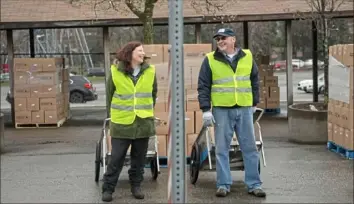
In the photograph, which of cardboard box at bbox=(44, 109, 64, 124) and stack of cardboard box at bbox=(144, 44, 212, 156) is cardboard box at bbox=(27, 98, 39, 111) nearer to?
cardboard box at bbox=(44, 109, 64, 124)

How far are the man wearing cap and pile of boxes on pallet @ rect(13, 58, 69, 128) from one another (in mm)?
9590

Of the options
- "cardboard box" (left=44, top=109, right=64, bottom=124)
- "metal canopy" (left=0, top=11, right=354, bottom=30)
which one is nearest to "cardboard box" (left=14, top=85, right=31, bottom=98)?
"cardboard box" (left=44, top=109, right=64, bottom=124)

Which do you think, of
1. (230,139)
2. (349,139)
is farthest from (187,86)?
(349,139)

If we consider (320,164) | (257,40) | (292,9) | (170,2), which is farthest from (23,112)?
(257,40)

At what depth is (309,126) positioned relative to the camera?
11.2 m

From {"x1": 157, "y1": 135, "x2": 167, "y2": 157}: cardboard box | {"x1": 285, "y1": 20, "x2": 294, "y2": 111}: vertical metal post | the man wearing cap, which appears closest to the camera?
the man wearing cap

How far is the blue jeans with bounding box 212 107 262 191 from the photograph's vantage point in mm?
6918

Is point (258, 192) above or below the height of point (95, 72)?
below

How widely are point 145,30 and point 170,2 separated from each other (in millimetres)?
8676

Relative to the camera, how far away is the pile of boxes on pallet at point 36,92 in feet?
52.0

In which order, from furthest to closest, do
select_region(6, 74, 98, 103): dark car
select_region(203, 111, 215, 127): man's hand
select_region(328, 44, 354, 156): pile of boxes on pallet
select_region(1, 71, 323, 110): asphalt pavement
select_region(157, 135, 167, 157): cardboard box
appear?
select_region(1, 71, 323, 110): asphalt pavement < select_region(6, 74, 98, 103): dark car < select_region(328, 44, 354, 156): pile of boxes on pallet < select_region(157, 135, 167, 157): cardboard box < select_region(203, 111, 215, 127): man's hand

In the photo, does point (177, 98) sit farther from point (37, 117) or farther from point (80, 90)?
point (80, 90)

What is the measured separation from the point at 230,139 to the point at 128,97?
1.25 meters

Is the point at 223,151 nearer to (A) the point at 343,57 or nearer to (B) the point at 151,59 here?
(B) the point at 151,59
